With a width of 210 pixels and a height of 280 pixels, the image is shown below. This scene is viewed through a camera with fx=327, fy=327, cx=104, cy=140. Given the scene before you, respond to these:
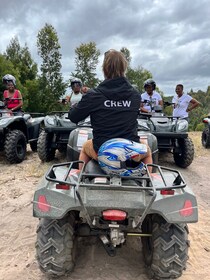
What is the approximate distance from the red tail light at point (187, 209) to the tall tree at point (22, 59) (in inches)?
1137

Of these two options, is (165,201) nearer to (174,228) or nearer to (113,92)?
(174,228)

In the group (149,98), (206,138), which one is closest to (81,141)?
(149,98)

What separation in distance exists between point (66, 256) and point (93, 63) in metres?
24.0

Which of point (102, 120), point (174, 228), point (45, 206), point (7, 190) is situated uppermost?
point (102, 120)

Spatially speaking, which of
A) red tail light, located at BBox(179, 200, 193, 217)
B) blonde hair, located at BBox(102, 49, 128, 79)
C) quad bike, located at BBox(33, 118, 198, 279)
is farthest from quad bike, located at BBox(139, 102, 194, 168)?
red tail light, located at BBox(179, 200, 193, 217)

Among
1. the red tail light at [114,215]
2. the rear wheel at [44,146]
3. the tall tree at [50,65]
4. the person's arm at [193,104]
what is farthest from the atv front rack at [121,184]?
the tall tree at [50,65]

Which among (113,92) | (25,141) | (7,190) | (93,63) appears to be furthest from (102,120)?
(93,63)

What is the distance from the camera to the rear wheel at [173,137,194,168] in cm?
632

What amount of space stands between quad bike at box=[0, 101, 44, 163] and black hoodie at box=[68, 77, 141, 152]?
12.8 feet

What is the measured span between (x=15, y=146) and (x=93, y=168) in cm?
413

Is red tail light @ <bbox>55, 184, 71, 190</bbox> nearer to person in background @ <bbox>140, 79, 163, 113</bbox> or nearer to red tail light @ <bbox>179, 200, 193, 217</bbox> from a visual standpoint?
red tail light @ <bbox>179, 200, 193, 217</bbox>

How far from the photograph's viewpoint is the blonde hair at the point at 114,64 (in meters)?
2.76

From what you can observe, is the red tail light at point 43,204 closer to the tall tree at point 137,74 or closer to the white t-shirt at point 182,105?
the white t-shirt at point 182,105

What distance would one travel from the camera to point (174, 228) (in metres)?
2.48
